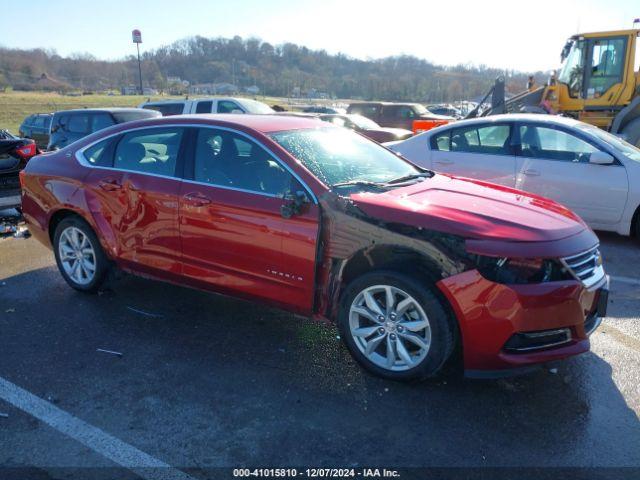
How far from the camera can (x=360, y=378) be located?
353cm

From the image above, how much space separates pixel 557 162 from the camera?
668 cm

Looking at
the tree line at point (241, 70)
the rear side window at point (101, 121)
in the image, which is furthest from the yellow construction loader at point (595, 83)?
the tree line at point (241, 70)

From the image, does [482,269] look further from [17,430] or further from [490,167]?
[490,167]

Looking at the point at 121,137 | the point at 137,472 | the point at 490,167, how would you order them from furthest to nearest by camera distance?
the point at 490,167 < the point at 121,137 < the point at 137,472

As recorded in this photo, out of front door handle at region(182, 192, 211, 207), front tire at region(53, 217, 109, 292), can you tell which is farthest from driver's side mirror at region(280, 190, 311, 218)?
front tire at region(53, 217, 109, 292)

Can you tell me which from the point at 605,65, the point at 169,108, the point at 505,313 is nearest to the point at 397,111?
the point at 605,65

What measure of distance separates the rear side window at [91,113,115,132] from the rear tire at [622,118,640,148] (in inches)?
447

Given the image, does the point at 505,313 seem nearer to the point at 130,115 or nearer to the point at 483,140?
the point at 483,140

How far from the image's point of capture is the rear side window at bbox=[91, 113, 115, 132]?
11621mm

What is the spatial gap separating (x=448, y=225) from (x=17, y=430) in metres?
2.73

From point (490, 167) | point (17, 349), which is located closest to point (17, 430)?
point (17, 349)

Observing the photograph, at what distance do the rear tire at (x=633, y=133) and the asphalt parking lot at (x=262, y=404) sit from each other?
8874mm

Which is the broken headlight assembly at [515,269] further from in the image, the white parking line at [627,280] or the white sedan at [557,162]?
the white sedan at [557,162]

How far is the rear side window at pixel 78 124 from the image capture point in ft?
39.3
